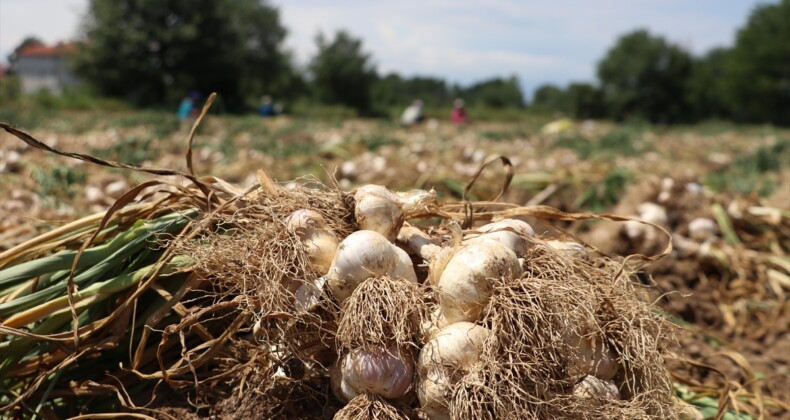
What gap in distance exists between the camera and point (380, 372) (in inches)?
56.6

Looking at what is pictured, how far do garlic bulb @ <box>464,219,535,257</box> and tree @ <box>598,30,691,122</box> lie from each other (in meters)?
59.3

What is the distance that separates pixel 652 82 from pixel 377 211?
6436 cm

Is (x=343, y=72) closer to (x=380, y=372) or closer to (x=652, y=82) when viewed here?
(x=652, y=82)

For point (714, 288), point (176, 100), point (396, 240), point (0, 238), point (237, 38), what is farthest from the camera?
point (237, 38)

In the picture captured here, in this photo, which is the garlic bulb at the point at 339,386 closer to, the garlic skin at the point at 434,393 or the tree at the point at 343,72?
the garlic skin at the point at 434,393

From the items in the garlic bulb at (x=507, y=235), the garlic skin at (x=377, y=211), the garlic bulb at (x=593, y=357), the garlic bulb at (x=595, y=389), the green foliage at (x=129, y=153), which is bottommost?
the garlic bulb at (x=595, y=389)

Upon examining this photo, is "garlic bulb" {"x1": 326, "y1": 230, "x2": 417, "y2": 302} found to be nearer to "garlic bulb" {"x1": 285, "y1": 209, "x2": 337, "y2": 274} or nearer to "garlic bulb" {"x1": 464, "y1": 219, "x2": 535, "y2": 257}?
"garlic bulb" {"x1": 285, "y1": 209, "x2": 337, "y2": 274}

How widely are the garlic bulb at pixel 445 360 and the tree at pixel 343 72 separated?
40.6m

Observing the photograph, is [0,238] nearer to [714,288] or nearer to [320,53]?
[714,288]

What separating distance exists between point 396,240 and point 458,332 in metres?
0.38

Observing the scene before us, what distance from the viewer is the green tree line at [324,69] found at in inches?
1328

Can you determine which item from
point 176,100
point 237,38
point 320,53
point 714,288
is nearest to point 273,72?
point 320,53

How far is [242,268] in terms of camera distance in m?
1.58

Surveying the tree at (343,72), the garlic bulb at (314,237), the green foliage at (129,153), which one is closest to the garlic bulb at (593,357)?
the garlic bulb at (314,237)
